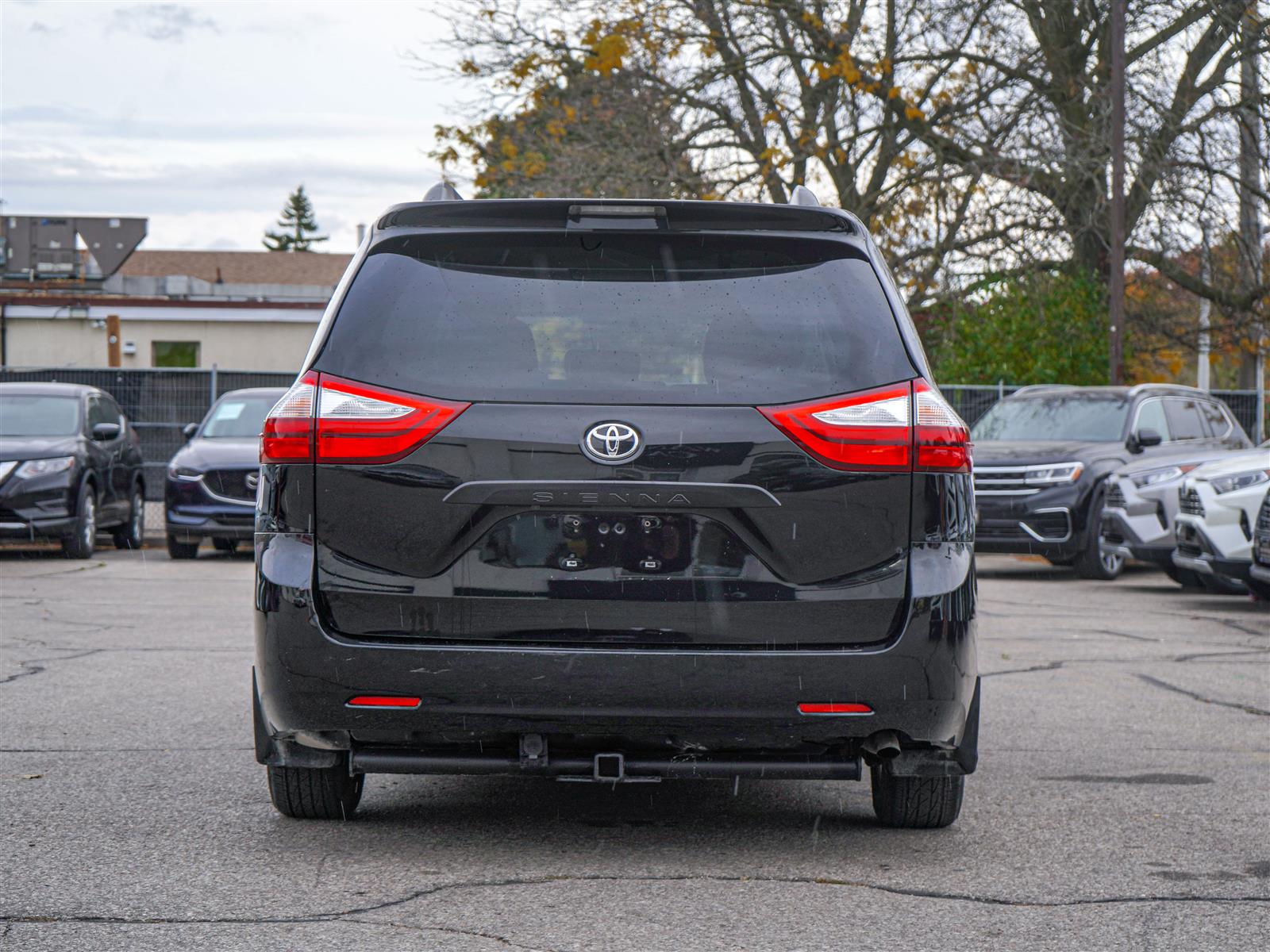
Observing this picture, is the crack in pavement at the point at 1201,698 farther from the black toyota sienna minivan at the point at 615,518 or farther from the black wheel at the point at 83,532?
the black wheel at the point at 83,532

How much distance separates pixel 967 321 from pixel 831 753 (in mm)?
21758

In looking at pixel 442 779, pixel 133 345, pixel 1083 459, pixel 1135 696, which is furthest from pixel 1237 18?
pixel 133 345

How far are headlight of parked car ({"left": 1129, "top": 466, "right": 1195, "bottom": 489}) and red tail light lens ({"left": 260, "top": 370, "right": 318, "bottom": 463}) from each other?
39.9ft

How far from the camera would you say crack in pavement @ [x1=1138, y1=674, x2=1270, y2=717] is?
7633 mm

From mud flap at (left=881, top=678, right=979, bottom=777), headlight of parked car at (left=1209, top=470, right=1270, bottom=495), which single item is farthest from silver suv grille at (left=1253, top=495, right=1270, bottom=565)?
mud flap at (left=881, top=678, right=979, bottom=777)

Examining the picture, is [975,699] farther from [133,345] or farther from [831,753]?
[133,345]

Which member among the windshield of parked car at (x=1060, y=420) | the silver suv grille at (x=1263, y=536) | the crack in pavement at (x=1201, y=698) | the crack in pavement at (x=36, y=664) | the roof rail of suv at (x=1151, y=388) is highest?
the roof rail of suv at (x=1151, y=388)

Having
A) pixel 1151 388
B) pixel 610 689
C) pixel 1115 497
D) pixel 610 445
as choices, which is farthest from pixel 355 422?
pixel 1151 388

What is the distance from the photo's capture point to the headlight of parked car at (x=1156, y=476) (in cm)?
1520

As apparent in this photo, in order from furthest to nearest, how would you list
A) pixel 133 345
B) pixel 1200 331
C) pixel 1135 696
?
pixel 133 345 < pixel 1200 331 < pixel 1135 696

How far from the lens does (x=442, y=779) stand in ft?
19.2

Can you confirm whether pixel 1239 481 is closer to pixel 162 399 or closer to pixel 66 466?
pixel 66 466

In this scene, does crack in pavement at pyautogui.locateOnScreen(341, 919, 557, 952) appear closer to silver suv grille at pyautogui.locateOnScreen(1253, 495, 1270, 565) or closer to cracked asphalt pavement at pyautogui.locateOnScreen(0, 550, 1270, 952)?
cracked asphalt pavement at pyautogui.locateOnScreen(0, 550, 1270, 952)

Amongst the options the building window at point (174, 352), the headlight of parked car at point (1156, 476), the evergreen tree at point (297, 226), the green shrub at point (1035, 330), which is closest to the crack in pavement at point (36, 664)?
the headlight of parked car at point (1156, 476)
